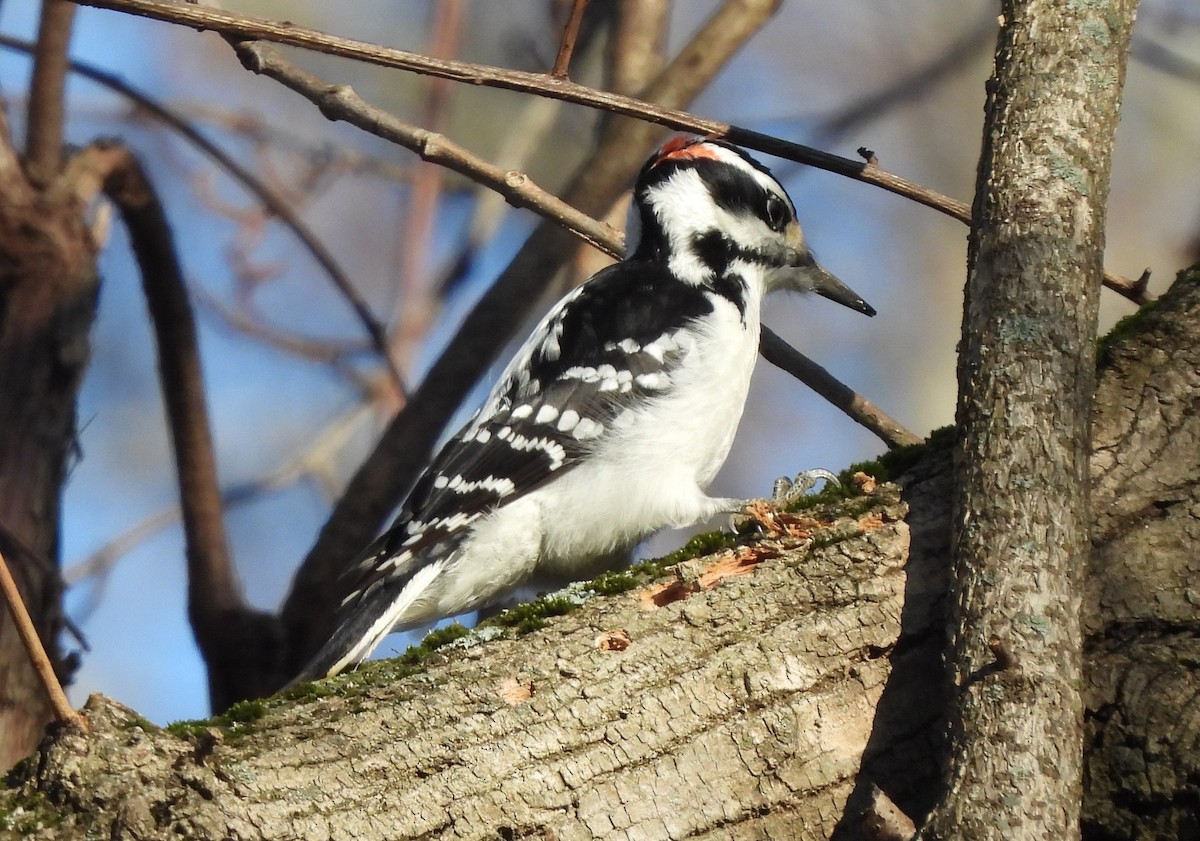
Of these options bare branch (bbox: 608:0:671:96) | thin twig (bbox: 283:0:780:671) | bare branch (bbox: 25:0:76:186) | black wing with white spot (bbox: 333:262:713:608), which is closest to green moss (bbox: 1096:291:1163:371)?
black wing with white spot (bbox: 333:262:713:608)

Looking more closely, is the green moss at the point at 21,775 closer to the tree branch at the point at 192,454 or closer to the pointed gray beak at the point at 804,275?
the tree branch at the point at 192,454

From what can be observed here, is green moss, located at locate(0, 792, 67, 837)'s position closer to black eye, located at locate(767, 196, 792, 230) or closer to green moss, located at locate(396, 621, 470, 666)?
green moss, located at locate(396, 621, 470, 666)

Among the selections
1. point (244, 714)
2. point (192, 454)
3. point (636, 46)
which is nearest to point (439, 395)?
point (192, 454)

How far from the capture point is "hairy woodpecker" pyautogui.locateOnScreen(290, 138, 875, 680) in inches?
129

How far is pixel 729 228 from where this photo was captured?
155 inches

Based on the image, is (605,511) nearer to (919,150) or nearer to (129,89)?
(129,89)

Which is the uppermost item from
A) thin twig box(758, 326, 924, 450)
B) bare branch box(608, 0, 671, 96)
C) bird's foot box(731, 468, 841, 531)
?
bare branch box(608, 0, 671, 96)

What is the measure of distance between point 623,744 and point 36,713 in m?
2.44

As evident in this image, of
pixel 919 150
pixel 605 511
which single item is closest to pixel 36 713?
pixel 605 511

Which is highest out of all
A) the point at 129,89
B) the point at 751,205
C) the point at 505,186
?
the point at 751,205

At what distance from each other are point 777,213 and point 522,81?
4.66ft

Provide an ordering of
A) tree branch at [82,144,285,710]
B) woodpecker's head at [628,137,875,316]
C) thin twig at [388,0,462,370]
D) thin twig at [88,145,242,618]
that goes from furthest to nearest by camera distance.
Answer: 1. thin twig at [388,0,462,370]
2. thin twig at [88,145,242,618]
3. tree branch at [82,144,285,710]
4. woodpecker's head at [628,137,875,316]

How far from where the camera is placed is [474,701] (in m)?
2.09

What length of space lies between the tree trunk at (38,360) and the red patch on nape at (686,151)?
6.11 feet
